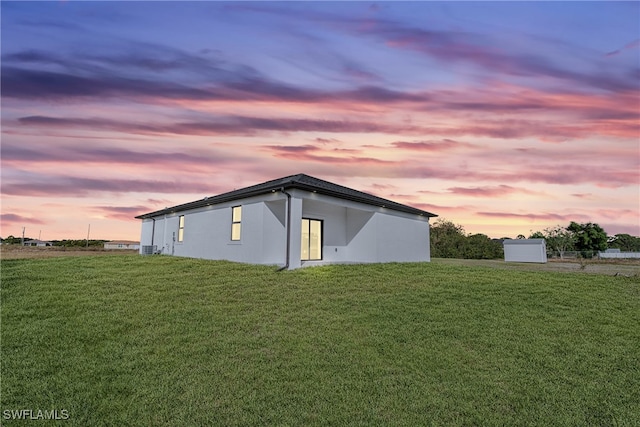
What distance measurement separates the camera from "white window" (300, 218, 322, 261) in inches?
564

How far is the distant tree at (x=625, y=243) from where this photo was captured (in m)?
57.5

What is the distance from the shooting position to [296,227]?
1171cm

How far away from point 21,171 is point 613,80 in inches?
823

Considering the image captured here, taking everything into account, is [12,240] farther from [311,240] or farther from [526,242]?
[526,242]

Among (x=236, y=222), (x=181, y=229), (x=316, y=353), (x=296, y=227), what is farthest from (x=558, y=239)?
(x=316, y=353)

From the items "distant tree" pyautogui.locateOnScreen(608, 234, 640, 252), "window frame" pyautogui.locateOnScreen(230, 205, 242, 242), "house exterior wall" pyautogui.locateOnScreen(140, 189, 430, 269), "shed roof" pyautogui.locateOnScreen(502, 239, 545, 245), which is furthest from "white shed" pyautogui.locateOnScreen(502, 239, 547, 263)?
"distant tree" pyautogui.locateOnScreen(608, 234, 640, 252)

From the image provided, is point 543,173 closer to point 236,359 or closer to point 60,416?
point 236,359

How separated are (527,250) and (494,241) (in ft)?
24.8

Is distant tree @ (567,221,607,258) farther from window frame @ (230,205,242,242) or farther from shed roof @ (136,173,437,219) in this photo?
window frame @ (230,205,242,242)

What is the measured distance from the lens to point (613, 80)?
36.1 ft

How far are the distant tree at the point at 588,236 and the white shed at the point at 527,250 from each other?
21622 mm

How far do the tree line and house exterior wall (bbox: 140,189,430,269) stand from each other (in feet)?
60.8

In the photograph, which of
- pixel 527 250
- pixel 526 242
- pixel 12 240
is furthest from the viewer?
pixel 12 240

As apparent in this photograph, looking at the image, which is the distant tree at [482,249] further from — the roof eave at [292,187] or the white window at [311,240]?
the white window at [311,240]
